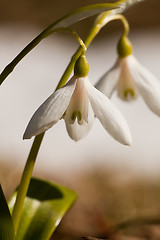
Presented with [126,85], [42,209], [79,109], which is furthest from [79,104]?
[42,209]

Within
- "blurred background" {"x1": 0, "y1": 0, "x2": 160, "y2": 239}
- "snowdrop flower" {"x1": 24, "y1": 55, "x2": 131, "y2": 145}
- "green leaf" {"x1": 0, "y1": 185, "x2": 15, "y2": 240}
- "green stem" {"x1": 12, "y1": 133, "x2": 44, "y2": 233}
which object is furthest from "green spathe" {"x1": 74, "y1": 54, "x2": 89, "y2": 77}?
"blurred background" {"x1": 0, "y1": 0, "x2": 160, "y2": 239}

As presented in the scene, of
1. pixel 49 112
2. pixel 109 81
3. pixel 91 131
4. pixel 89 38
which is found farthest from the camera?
pixel 91 131

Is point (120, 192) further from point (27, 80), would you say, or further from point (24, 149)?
point (27, 80)

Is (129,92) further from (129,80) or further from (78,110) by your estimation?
(78,110)

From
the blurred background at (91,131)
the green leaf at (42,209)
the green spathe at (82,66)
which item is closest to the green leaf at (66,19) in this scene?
the green spathe at (82,66)

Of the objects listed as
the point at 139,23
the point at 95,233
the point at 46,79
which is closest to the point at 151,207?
the point at 95,233

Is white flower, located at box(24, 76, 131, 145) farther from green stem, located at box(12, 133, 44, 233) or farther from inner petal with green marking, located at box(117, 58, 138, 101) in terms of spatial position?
inner petal with green marking, located at box(117, 58, 138, 101)
